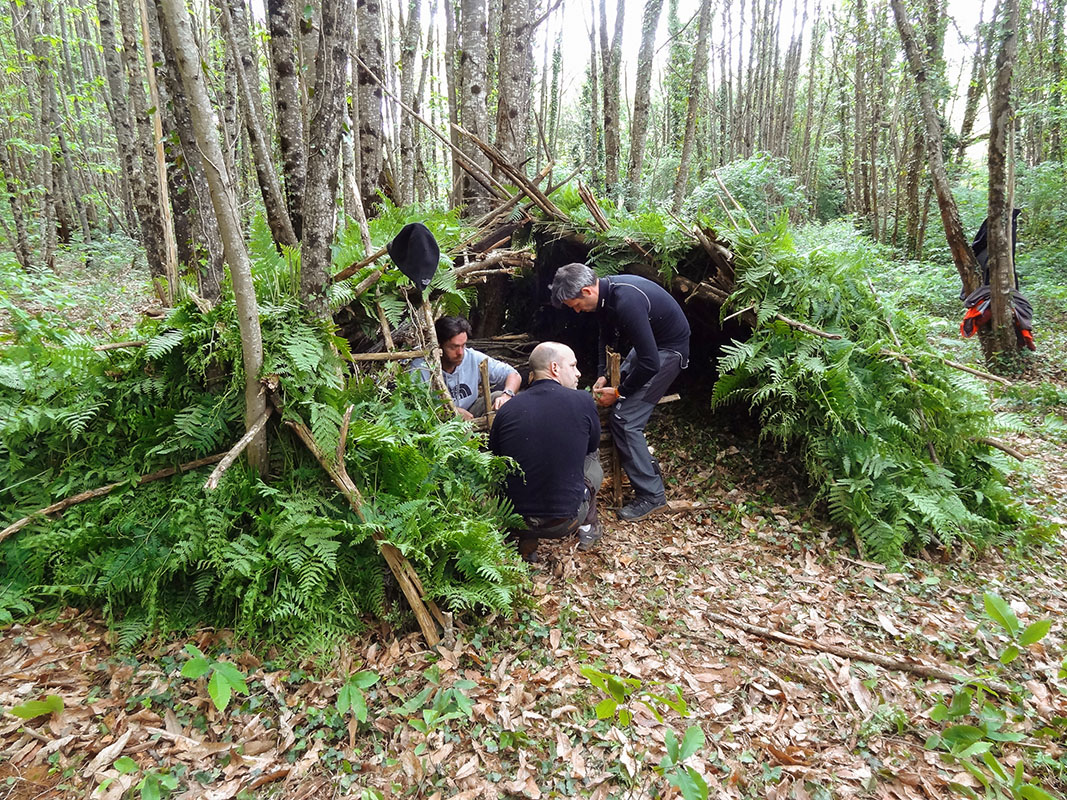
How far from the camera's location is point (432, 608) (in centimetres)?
323

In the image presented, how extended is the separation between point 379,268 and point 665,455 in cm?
340

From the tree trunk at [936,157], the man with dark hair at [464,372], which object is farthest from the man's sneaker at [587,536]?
the tree trunk at [936,157]

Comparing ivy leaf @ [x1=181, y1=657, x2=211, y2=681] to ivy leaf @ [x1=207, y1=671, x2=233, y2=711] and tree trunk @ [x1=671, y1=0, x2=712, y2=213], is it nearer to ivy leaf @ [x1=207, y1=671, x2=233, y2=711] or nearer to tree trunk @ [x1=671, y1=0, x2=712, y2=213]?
ivy leaf @ [x1=207, y1=671, x2=233, y2=711]

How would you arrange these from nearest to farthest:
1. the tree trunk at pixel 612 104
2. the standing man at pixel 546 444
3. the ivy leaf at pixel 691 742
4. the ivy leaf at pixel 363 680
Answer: the ivy leaf at pixel 691 742, the ivy leaf at pixel 363 680, the standing man at pixel 546 444, the tree trunk at pixel 612 104

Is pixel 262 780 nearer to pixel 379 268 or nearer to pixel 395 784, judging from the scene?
pixel 395 784

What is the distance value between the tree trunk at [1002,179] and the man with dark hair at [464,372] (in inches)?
269

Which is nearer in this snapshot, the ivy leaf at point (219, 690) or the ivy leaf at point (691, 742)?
the ivy leaf at point (691, 742)

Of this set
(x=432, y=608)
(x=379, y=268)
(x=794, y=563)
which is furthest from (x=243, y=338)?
(x=794, y=563)

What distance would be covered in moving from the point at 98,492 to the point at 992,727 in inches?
181

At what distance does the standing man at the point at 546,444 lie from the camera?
12.4ft

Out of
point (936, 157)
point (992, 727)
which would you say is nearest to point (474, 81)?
point (936, 157)

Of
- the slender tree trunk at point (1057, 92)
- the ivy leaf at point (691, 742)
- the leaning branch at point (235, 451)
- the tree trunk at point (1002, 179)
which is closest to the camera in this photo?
the ivy leaf at point (691, 742)

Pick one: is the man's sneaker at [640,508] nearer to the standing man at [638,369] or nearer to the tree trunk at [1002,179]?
the standing man at [638,369]

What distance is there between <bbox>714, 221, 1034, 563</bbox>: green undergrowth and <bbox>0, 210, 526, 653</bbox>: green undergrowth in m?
2.68
